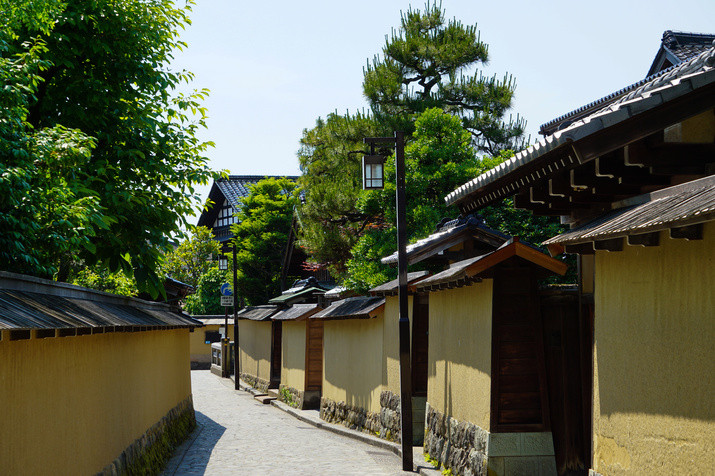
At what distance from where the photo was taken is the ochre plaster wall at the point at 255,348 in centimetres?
3812

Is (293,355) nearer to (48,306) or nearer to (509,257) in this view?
(509,257)

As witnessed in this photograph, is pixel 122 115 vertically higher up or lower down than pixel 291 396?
higher up

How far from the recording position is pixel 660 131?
7395mm

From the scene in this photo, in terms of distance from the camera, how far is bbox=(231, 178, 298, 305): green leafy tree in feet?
157

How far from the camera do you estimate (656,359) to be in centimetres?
689

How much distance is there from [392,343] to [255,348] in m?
24.4

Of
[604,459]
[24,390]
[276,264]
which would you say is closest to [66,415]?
[24,390]

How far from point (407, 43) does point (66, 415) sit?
21.5 meters

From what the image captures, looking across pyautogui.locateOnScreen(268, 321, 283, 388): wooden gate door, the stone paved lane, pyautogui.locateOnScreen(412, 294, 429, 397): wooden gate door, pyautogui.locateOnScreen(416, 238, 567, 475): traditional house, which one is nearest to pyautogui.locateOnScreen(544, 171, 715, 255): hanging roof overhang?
pyautogui.locateOnScreen(416, 238, 567, 475): traditional house

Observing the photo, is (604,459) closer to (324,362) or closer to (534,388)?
(534,388)

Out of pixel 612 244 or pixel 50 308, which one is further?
pixel 50 308

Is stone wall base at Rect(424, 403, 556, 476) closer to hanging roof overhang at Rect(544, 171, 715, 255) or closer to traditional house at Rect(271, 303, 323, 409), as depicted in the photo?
hanging roof overhang at Rect(544, 171, 715, 255)

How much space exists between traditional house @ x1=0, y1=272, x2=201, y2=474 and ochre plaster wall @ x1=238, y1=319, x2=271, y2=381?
22.3 metres

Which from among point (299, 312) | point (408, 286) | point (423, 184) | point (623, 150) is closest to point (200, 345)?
point (299, 312)
